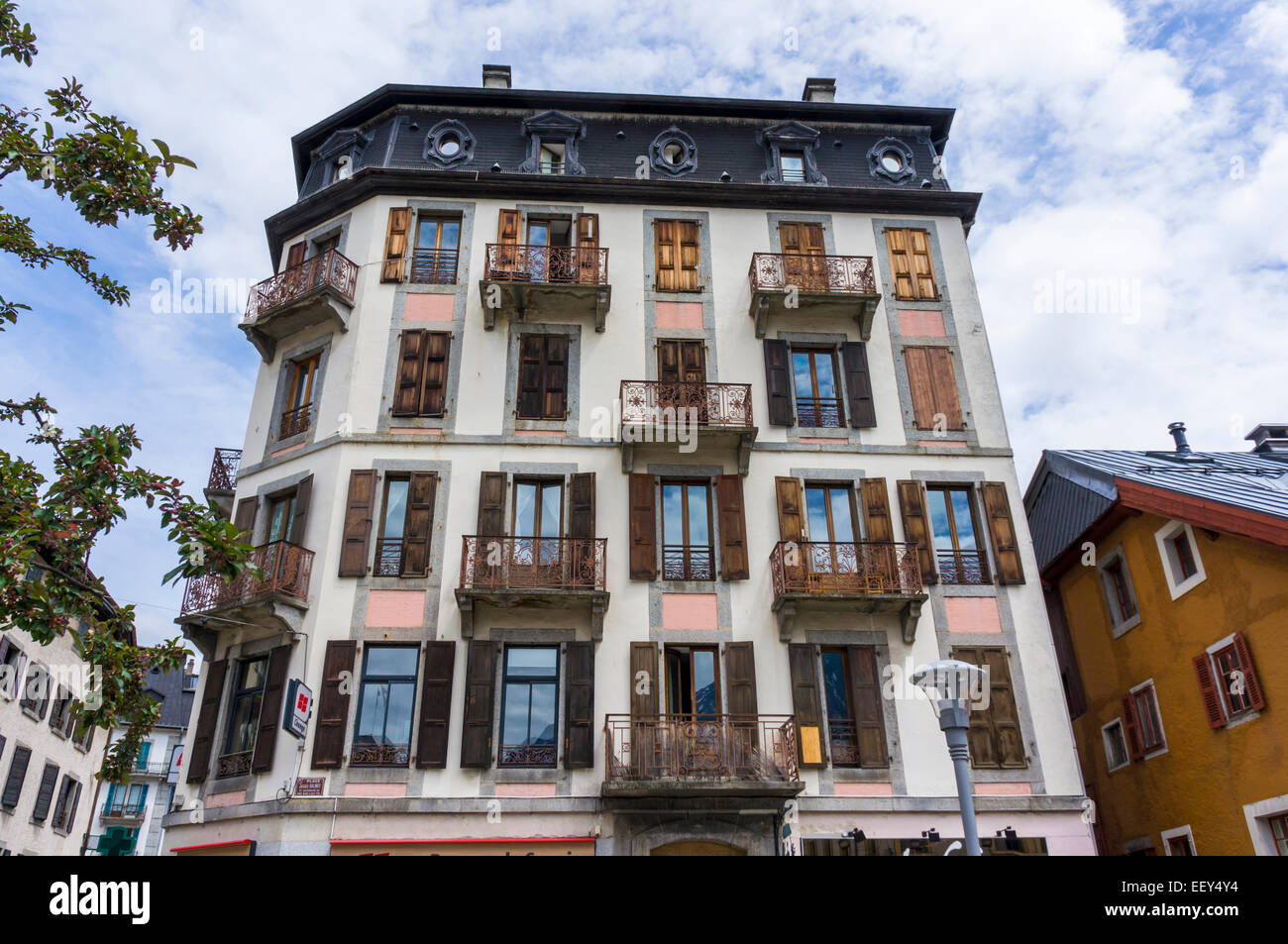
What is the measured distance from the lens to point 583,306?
1927 centimetres

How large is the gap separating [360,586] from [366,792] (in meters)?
3.62

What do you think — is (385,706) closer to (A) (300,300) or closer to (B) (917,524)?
(A) (300,300)

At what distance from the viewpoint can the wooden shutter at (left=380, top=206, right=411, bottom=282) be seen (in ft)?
63.8

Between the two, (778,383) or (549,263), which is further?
(549,263)

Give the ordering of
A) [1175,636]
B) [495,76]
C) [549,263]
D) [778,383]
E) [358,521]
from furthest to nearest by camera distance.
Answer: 1. [495,76]
2. [549,263]
3. [778,383]
4. [358,521]
5. [1175,636]

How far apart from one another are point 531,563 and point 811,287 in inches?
335

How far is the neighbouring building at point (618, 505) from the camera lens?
15016 millimetres

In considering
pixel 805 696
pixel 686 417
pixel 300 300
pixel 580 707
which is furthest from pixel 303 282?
pixel 805 696

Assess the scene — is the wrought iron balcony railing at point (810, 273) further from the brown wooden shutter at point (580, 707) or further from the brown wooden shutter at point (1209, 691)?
the brown wooden shutter at point (1209, 691)

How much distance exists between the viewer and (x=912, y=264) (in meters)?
20.5

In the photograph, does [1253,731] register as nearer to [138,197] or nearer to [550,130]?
[138,197]

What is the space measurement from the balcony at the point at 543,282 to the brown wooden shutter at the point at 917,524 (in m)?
7.22

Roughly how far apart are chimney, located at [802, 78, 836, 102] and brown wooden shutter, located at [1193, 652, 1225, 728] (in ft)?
53.4
